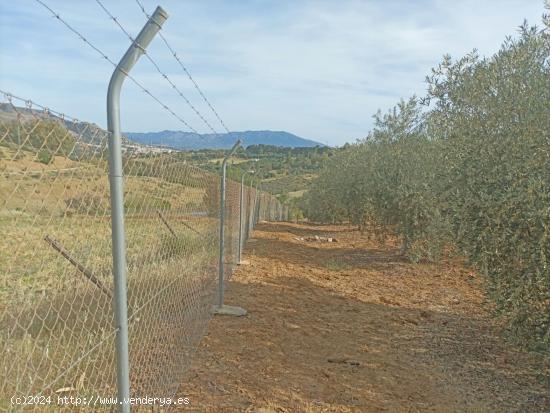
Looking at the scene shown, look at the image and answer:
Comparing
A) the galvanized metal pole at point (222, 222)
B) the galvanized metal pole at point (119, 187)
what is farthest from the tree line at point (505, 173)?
the galvanized metal pole at point (119, 187)

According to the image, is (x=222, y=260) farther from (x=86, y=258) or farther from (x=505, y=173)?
(x=86, y=258)

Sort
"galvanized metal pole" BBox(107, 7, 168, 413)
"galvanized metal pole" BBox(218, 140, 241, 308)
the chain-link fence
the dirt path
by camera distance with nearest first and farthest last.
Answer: the chain-link fence
"galvanized metal pole" BBox(107, 7, 168, 413)
the dirt path
"galvanized metal pole" BBox(218, 140, 241, 308)

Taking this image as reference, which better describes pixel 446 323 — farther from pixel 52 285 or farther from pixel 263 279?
pixel 52 285

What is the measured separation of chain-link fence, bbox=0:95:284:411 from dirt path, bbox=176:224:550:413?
1.77 ft

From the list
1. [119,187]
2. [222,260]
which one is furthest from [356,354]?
[119,187]

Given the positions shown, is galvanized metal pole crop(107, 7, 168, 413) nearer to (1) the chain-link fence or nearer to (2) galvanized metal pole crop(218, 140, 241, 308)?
(1) the chain-link fence

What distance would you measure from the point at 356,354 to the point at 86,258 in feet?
13.1

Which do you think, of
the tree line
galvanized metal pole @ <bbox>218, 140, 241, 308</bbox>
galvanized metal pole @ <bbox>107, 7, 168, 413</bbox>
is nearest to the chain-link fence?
galvanized metal pole @ <bbox>107, 7, 168, 413</bbox>

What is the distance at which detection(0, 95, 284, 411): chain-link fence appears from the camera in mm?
1800

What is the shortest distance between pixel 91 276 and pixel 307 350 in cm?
362

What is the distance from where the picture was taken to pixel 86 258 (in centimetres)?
262

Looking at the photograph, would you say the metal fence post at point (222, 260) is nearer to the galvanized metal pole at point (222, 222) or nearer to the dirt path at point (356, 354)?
the galvanized metal pole at point (222, 222)

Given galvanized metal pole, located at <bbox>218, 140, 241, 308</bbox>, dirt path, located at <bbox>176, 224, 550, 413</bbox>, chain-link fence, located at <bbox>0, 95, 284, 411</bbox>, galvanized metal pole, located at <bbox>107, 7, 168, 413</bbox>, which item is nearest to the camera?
chain-link fence, located at <bbox>0, 95, 284, 411</bbox>

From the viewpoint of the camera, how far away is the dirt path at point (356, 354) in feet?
15.0
